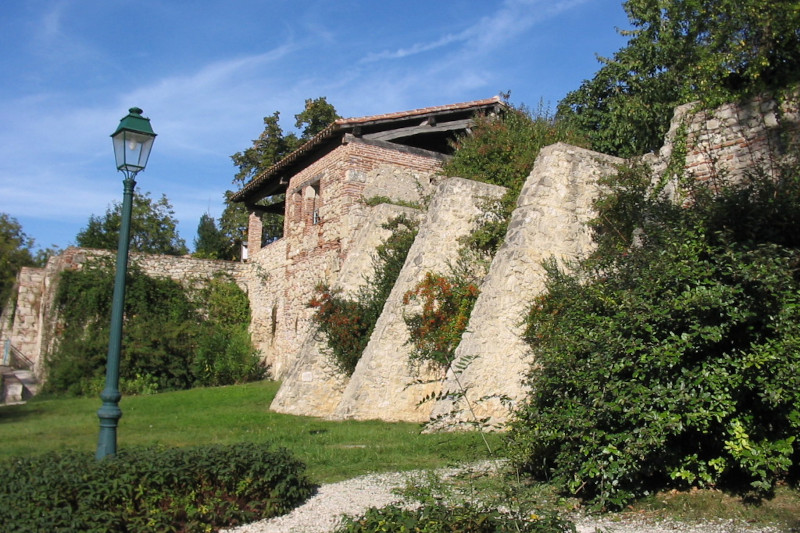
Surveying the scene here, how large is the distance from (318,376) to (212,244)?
80.2 feet

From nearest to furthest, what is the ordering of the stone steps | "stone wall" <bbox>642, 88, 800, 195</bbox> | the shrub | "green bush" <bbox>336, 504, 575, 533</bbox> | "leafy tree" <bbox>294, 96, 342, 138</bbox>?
"green bush" <bbox>336, 504, 575, 533</bbox> → "stone wall" <bbox>642, 88, 800, 195</bbox> → the shrub → the stone steps → "leafy tree" <bbox>294, 96, 342, 138</bbox>

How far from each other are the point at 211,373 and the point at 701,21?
563 inches

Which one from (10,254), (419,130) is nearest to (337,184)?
(419,130)

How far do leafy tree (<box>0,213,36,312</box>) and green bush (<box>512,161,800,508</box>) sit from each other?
36.3 m

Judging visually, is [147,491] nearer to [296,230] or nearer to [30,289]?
[296,230]

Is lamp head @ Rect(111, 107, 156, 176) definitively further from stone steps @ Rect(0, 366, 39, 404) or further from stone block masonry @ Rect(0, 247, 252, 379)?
stone block masonry @ Rect(0, 247, 252, 379)

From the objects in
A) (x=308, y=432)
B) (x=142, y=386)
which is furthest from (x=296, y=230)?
(x=308, y=432)

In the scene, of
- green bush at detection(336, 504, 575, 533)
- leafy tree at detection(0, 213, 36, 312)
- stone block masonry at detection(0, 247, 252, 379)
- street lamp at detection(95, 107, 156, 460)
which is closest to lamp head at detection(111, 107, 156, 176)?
street lamp at detection(95, 107, 156, 460)

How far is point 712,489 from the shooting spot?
15.8 feet

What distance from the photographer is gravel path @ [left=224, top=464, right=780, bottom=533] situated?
14.1 ft

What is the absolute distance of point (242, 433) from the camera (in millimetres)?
9188

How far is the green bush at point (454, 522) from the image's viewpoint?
3.80 metres

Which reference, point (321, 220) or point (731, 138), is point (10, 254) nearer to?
point (321, 220)

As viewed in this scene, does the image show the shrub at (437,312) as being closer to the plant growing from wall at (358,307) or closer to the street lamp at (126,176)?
the plant growing from wall at (358,307)
